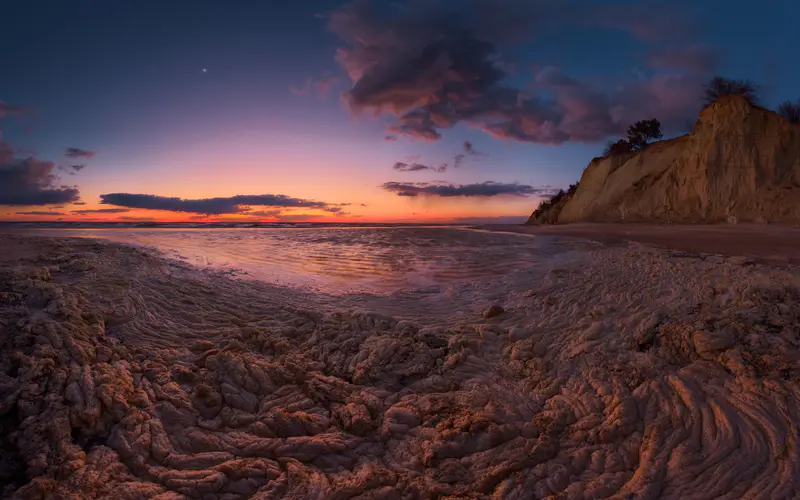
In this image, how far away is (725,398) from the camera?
8.38 feet

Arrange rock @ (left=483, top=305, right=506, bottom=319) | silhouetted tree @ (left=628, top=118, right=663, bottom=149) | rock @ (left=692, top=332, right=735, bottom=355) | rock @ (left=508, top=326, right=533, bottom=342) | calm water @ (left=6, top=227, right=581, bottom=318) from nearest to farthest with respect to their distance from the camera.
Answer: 1. rock @ (left=692, top=332, right=735, bottom=355)
2. rock @ (left=508, top=326, right=533, bottom=342)
3. rock @ (left=483, top=305, right=506, bottom=319)
4. calm water @ (left=6, top=227, right=581, bottom=318)
5. silhouetted tree @ (left=628, top=118, right=663, bottom=149)

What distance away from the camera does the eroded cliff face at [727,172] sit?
17.2 m

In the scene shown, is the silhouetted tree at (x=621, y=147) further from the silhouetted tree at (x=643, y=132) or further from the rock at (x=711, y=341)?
the rock at (x=711, y=341)

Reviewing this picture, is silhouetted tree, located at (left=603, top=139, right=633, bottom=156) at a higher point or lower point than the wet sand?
higher

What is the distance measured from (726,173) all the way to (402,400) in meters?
23.0

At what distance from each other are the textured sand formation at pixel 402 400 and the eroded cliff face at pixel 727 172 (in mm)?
18109

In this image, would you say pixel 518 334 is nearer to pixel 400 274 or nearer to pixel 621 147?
pixel 400 274

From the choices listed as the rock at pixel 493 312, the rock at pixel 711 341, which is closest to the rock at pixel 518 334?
the rock at pixel 493 312

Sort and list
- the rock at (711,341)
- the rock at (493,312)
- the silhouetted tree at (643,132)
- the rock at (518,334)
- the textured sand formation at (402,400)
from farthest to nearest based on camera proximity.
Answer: the silhouetted tree at (643,132) < the rock at (493,312) < the rock at (518,334) < the rock at (711,341) < the textured sand formation at (402,400)

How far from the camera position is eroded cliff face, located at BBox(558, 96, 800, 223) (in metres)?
17.2

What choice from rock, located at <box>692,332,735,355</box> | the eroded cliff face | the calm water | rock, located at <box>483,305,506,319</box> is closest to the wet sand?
the eroded cliff face

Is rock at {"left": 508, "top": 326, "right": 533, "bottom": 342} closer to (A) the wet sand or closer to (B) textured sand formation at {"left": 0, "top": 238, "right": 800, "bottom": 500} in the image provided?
(B) textured sand formation at {"left": 0, "top": 238, "right": 800, "bottom": 500}

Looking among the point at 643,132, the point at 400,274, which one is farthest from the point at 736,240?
the point at 643,132

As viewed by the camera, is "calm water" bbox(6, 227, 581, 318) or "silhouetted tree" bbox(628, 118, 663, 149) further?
"silhouetted tree" bbox(628, 118, 663, 149)
